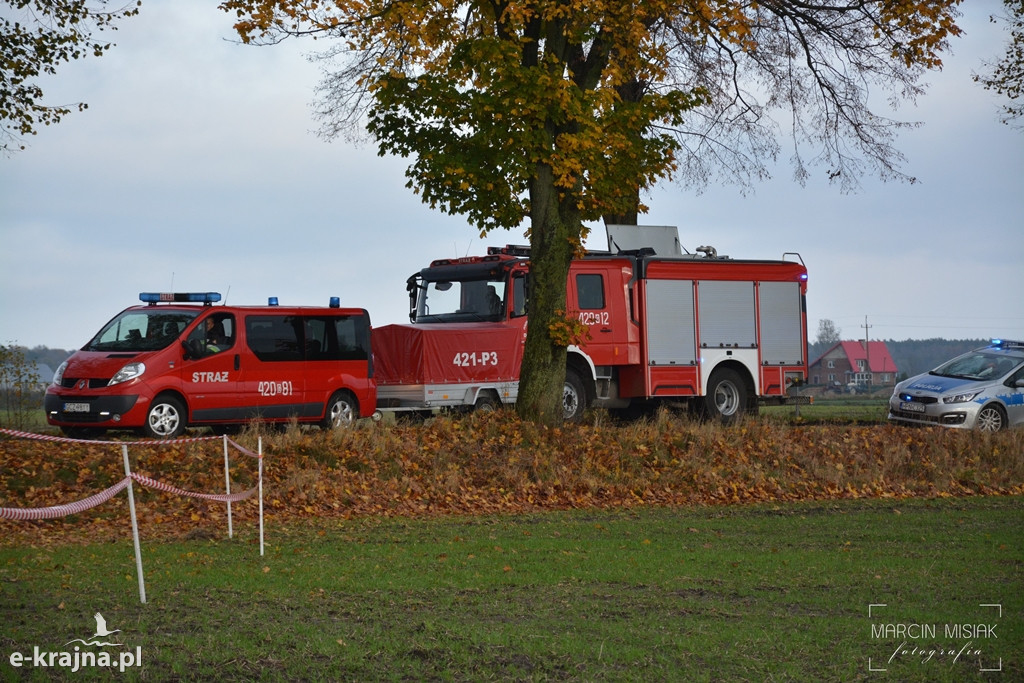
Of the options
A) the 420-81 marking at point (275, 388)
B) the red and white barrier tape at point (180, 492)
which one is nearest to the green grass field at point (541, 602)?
the red and white barrier tape at point (180, 492)

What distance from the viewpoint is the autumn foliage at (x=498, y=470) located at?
1429 cm

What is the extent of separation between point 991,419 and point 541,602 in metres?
16.3

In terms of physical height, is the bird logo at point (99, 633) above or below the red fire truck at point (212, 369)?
below

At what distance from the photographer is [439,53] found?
18.1 metres

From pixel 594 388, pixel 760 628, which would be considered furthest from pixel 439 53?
pixel 760 628

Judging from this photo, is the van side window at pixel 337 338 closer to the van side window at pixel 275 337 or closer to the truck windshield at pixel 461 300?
the van side window at pixel 275 337

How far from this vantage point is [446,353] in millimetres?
20406

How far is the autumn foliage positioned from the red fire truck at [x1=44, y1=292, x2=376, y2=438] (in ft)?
4.20

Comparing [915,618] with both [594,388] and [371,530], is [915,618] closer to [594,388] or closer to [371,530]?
[371,530]

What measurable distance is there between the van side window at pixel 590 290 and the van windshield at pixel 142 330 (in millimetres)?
7500

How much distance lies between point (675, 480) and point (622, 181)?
224 inches

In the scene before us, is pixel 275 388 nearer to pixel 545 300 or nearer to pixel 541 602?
pixel 545 300

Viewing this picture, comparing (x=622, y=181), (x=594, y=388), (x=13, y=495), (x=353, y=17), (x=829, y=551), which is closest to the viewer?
(x=829, y=551)

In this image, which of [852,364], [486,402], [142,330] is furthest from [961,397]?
[852,364]
